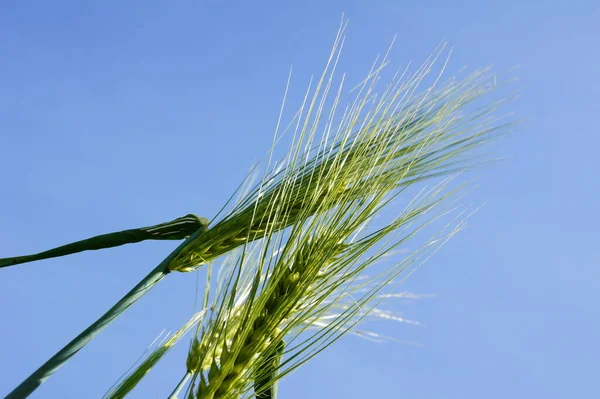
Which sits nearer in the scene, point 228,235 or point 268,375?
point 268,375

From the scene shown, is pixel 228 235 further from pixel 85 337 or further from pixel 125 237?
pixel 85 337

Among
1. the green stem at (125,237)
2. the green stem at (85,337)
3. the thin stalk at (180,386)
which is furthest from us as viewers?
the green stem at (125,237)

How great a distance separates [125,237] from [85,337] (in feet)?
0.78

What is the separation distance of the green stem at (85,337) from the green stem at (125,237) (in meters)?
0.10

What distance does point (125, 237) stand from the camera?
1200 millimetres

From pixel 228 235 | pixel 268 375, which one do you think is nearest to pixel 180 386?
pixel 268 375

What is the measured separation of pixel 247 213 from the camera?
4.04 ft

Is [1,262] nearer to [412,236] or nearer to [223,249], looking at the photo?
[223,249]

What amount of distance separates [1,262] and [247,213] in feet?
1.30

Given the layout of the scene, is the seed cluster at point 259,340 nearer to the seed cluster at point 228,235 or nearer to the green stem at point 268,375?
the green stem at point 268,375

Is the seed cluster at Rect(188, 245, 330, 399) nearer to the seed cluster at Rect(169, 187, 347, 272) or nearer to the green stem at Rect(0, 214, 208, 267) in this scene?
the seed cluster at Rect(169, 187, 347, 272)

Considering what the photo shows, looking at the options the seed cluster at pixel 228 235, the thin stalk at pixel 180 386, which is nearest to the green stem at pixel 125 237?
the seed cluster at pixel 228 235

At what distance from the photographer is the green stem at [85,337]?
3.07ft

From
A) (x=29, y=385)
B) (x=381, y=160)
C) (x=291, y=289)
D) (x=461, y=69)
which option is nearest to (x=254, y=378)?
(x=291, y=289)
